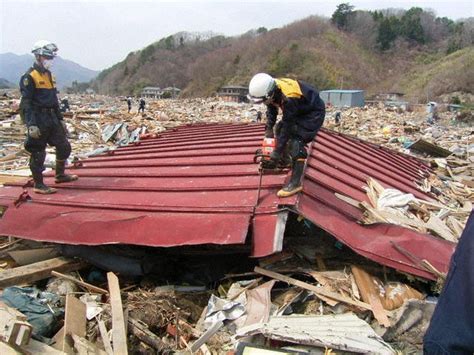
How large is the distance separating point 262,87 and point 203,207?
128cm

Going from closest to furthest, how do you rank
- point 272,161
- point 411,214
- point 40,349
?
point 40,349, point 272,161, point 411,214

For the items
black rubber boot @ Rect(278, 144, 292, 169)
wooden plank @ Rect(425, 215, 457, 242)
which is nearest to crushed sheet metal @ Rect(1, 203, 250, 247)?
black rubber boot @ Rect(278, 144, 292, 169)

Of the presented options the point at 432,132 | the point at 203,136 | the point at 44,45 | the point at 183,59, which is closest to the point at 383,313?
the point at 44,45

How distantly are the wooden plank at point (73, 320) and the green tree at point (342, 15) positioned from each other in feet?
329

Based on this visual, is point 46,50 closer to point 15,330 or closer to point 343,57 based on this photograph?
point 15,330

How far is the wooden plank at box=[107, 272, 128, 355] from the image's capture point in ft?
9.89

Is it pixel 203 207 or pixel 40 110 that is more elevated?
pixel 40 110

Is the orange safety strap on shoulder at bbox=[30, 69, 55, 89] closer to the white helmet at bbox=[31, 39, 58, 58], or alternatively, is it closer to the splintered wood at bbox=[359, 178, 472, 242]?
the white helmet at bbox=[31, 39, 58, 58]

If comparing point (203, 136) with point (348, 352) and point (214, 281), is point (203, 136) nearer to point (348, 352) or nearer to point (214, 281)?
point (214, 281)

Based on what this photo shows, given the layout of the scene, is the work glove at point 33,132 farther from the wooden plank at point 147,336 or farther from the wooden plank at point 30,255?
the wooden plank at point 147,336

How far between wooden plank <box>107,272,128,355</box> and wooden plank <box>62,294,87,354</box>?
0.80 ft

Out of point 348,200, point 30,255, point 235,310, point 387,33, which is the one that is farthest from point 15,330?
point 387,33

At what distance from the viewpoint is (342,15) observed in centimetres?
9469

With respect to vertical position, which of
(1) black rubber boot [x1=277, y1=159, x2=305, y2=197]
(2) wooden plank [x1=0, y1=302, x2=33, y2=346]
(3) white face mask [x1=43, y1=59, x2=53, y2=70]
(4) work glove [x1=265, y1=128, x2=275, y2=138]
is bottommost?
(2) wooden plank [x1=0, y1=302, x2=33, y2=346]
